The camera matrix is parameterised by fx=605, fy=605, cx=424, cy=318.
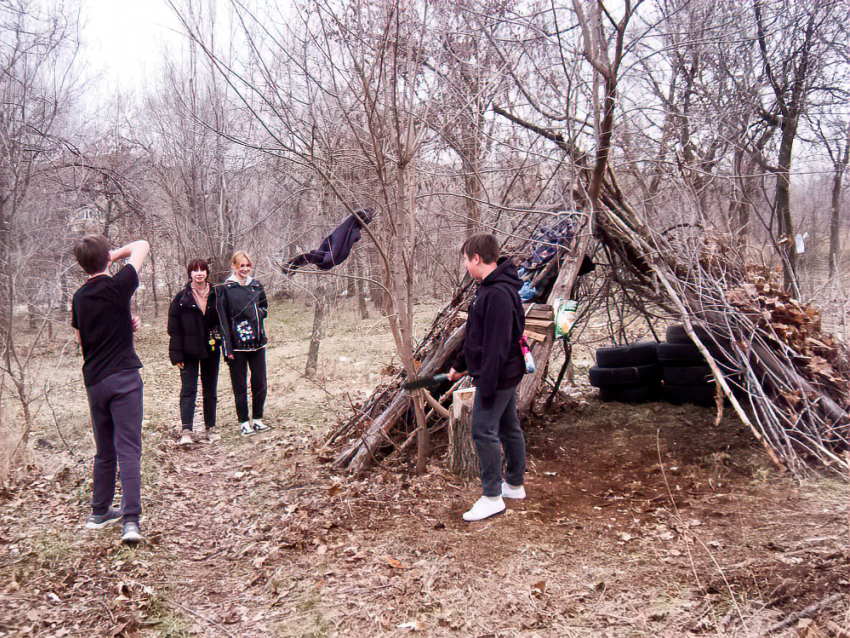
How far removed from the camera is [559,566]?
343 centimetres

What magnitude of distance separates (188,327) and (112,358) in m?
2.32

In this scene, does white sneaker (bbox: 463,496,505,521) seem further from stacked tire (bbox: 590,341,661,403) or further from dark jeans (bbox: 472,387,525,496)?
stacked tire (bbox: 590,341,661,403)

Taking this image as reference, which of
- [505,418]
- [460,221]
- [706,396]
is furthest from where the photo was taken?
[460,221]

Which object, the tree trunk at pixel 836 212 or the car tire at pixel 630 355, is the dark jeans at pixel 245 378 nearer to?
the car tire at pixel 630 355

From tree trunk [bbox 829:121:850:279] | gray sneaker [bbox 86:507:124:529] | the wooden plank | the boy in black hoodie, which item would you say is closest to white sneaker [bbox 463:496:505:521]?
the boy in black hoodie

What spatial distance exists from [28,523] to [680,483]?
4704mm

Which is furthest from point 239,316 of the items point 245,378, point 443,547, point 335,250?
point 443,547

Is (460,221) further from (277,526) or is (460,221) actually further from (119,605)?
(119,605)

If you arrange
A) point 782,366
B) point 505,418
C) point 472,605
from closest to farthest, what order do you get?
point 472,605 → point 505,418 → point 782,366

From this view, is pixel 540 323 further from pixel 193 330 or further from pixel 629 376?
pixel 193 330

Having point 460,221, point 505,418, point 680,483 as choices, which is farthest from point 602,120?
point 680,483

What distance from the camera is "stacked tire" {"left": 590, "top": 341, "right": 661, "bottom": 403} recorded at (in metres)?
6.56

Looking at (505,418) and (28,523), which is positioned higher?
(505,418)

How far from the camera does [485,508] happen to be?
3.99 m
